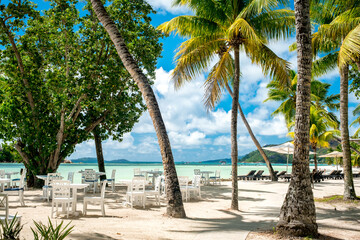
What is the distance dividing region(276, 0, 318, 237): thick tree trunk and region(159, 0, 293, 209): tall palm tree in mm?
3879

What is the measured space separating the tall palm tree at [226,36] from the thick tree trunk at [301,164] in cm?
388

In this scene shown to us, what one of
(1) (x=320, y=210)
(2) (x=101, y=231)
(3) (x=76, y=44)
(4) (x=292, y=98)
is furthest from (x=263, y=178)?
(2) (x=101, y=231)

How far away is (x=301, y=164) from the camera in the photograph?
634 cm

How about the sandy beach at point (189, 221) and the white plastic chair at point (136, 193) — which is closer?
the sandy beach at point (189, 221)

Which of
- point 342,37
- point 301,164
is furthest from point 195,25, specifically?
point 301,164

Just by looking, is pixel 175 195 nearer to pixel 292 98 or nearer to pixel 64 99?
Result: pixel 64 99

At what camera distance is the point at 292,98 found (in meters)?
27.2

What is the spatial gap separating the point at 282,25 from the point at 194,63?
356 cm

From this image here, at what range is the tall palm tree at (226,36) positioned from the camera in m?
10.8

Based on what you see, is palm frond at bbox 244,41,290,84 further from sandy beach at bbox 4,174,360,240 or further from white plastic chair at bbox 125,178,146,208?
white plastic chair at bbox 125,178,146,208

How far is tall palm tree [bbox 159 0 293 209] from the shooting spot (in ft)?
35.4

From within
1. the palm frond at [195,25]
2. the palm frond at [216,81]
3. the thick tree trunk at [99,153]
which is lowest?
the thick tree trunk at [99,153]

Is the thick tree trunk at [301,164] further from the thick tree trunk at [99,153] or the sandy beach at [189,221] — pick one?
the thick tree trunk at [99,153]

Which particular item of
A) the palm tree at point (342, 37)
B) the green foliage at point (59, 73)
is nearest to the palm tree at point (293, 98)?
the palm tree at point (342, 37)
